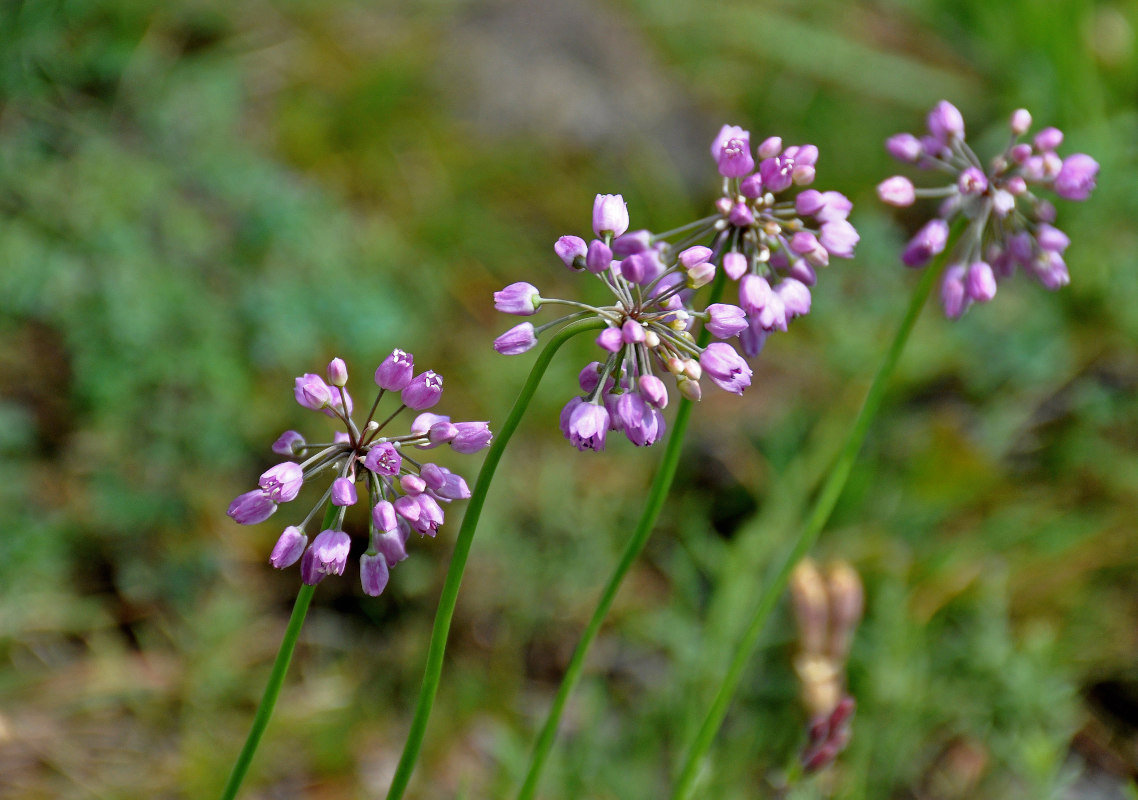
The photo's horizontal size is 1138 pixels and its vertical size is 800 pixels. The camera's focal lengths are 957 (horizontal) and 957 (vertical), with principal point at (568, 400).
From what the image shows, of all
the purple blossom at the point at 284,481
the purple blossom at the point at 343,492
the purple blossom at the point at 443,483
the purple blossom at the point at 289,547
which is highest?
the purple blossom at the point at 343,492

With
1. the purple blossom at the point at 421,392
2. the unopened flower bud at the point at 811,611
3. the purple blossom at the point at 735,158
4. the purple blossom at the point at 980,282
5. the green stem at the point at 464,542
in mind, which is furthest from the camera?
the unopened flower bud at the point at 811,611

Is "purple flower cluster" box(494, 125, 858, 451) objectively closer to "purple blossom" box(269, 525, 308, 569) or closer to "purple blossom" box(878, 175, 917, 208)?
"purple blossom" box(878, 175, 917, 208)

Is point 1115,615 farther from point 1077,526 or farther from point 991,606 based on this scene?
point 991,606

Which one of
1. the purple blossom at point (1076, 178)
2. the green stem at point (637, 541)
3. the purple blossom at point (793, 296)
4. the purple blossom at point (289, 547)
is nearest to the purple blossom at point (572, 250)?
the green stem at point (637, 541)

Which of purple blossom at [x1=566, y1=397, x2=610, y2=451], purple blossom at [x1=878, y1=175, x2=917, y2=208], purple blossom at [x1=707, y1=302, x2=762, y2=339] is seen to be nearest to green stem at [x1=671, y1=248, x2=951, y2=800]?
purple blossom at [x1=878, y1=175, x2=917, y2=208]

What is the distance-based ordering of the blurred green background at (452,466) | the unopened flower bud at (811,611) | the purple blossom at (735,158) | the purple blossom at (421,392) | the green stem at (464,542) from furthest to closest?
the blurred green background at (452,466)
the unopened flower bud at (811,611)
the purple blossom at (735,158)
the purple blossom at (421,392)
the green stem at (464,542)

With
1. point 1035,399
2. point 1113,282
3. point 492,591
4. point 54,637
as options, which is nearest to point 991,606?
point 1035,399

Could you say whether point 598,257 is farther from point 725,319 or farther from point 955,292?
point 955,292

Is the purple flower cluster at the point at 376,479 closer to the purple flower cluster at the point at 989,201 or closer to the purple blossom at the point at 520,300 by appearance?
the purple blossom at the point at 520,300
